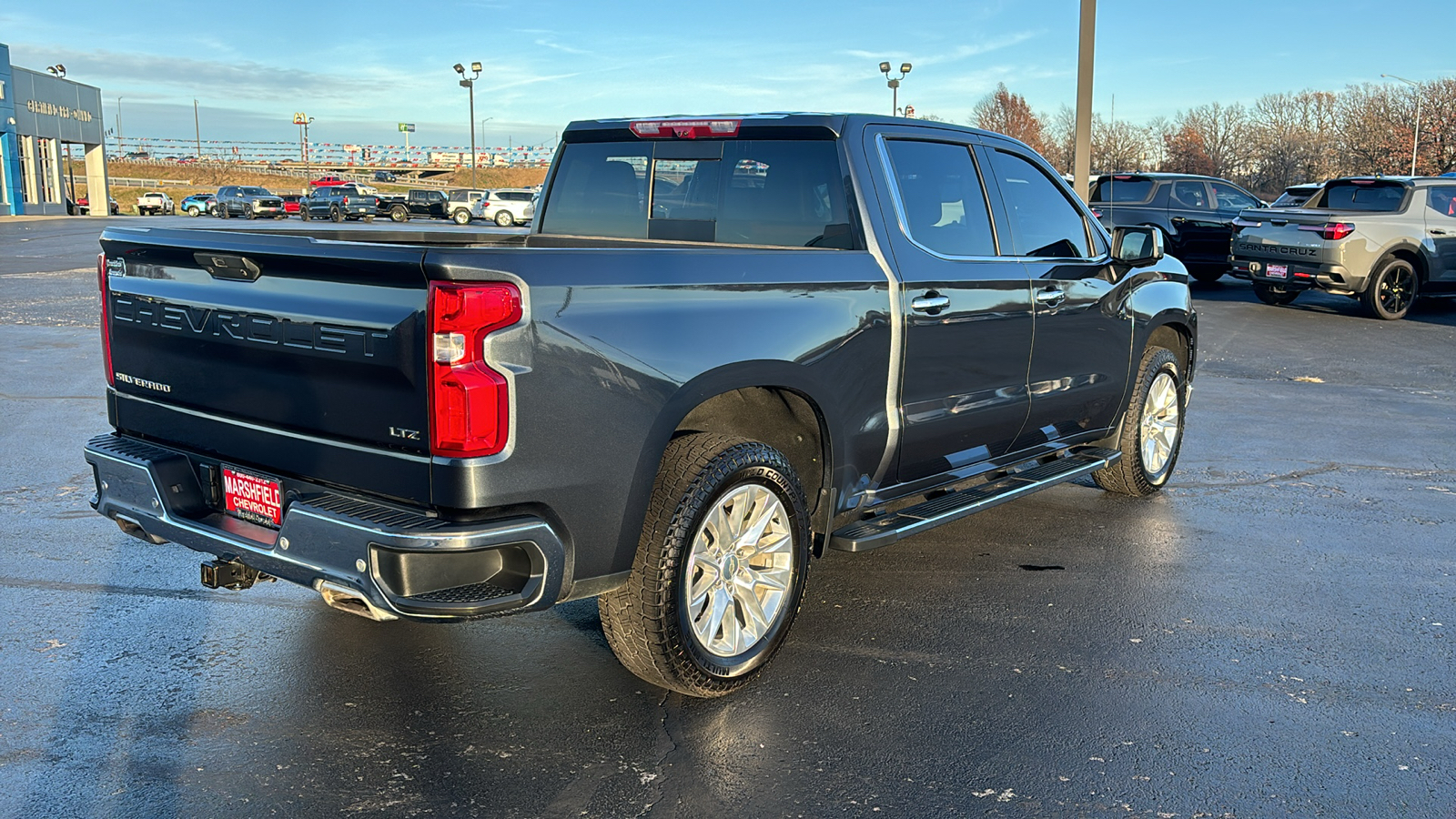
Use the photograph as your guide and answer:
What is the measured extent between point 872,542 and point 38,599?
3278mm

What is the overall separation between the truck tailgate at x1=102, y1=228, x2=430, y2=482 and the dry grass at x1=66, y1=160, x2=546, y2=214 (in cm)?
8517

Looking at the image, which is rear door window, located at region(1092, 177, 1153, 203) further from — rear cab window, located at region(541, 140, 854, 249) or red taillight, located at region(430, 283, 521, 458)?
red taillight, located at region(430, 283, 521, 458)

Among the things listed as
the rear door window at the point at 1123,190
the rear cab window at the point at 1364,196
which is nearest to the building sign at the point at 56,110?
the rear door window at the point at 1123,190

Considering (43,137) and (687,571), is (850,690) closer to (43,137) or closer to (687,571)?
(687,571)

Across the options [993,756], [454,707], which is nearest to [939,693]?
[993,756]

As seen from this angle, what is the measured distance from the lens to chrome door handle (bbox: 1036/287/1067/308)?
18.1 feet

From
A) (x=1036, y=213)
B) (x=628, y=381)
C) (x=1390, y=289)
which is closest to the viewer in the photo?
(x=628, y=381)

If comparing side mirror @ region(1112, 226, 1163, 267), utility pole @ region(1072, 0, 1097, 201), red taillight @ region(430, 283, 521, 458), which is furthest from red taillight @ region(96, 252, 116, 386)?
utility pole @ region(1072, 0, 1097, 201)

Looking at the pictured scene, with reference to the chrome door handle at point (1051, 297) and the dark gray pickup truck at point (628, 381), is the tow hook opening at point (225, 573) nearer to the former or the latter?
the dark gray pickup truck at point (628, 381)

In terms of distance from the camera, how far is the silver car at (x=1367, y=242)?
52.0ft

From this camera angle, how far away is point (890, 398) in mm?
4652

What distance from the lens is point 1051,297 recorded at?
5605 mm

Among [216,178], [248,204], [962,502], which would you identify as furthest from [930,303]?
[216,178]

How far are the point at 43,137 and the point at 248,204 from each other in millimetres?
11060
